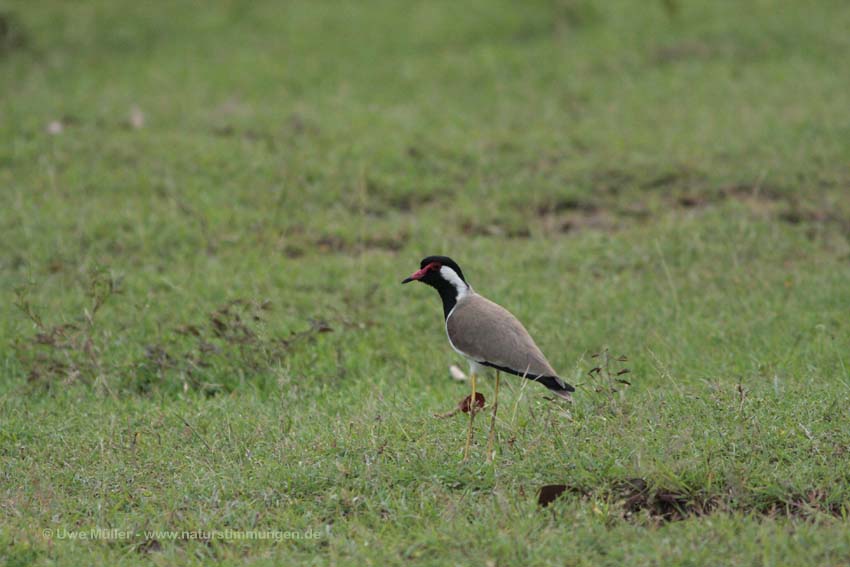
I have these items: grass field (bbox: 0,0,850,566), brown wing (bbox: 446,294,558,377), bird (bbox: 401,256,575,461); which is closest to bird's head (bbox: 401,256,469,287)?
bird (bbox: 401,256,575,461)

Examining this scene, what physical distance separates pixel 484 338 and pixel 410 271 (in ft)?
10.1

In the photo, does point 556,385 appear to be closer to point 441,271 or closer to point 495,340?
point 495,340

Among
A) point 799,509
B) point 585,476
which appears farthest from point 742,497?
point 585,476

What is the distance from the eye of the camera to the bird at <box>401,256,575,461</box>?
A: 15.4 feet

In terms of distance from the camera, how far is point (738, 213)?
8.53 meters

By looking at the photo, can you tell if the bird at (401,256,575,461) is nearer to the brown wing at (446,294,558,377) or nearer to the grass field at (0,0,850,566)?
the brown wing at (446,294,558,377)

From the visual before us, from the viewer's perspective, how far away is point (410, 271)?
7.88 meters

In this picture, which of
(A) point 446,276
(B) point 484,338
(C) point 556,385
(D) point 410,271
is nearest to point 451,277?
(A) point 446,276

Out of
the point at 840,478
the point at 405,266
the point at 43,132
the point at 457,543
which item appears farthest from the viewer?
the point at 43,132

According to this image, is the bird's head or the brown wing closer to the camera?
the brown wing

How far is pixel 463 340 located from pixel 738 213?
4385 millimetres

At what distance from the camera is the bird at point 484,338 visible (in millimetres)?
4680

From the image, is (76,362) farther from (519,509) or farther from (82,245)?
(519,509)

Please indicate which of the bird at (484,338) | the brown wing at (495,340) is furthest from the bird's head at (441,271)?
the brown wing at (495,340)
